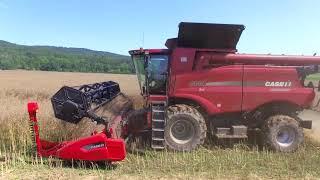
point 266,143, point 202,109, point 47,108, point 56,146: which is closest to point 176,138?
point 202,109

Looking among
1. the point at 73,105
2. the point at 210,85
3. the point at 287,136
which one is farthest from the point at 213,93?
the point at 73,105

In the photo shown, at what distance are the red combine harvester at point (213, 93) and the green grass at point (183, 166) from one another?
61 cm

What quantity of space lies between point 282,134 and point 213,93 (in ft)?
5.26

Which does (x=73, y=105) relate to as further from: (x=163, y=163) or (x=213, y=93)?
(x=213, y=93)

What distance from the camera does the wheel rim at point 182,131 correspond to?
30.3 feet

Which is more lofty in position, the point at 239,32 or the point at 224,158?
the point at 239,32

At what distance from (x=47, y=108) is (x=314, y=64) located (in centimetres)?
674

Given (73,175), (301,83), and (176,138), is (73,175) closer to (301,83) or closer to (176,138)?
(176,138)

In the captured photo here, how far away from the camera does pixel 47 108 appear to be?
12.5 m

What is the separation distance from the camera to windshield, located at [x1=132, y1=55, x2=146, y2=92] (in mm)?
9898

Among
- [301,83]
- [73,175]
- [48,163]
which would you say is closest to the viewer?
[73,175]

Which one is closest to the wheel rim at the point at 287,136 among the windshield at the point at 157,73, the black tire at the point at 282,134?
the black tire at the point at 282,134

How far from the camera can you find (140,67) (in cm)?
1003

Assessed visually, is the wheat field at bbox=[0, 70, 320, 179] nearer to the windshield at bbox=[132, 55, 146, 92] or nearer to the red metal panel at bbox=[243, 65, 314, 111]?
the red metal panel at bbox=[243, 65, 314, 111]
